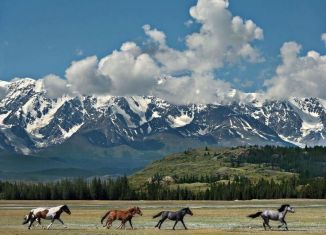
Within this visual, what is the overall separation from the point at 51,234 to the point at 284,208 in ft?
80.7

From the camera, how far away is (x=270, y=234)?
5431 cm

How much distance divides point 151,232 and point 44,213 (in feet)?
44.5

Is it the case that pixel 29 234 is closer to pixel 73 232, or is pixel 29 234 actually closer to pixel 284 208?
pixel 73 232

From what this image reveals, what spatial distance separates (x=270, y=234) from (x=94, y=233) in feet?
54.8

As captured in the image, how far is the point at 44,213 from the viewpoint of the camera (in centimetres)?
6294

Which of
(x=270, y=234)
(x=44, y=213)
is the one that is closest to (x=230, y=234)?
(x=270, y=234)

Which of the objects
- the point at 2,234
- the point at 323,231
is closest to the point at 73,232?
the point at 2,234

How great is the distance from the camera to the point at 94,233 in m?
55.3

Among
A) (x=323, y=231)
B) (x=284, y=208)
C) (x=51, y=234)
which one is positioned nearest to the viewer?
(x=51, y=234)

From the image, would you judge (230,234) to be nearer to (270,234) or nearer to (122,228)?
(270,234)

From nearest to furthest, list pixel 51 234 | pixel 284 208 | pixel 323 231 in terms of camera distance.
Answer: pixel 51 234 < pixel 323 231 < pixel 284 208

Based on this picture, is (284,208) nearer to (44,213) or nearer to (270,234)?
(270,234)

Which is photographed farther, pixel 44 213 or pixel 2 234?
pixel 44 213

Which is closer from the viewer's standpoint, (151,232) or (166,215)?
(151,232)
